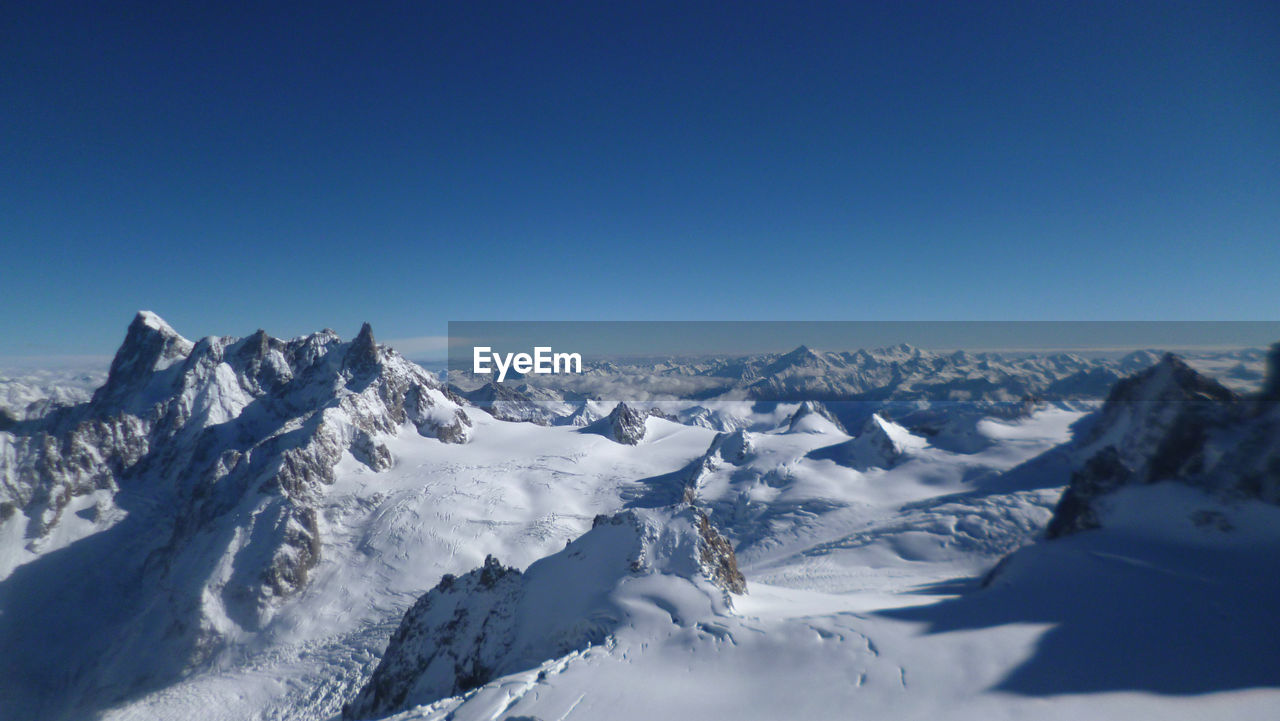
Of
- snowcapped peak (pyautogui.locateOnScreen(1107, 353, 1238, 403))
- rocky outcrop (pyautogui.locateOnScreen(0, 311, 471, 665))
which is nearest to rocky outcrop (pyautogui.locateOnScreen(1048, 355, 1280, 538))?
snowcapped peak (pyautogui.locateOnScreen(1107, 353, 1238, 403))

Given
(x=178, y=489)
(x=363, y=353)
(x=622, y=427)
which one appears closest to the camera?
(x=178, y=489)

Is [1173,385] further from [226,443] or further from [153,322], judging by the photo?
[153,322]

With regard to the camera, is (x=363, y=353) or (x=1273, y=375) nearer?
(x=1273, y=375)

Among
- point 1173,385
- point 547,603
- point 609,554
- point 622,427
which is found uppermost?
point 1173,385

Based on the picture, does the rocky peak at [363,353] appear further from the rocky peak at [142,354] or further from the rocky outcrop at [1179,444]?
the rocky outcrop at [1179,444]

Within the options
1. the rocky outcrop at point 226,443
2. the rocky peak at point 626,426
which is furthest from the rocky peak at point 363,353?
the rocky peak at point 626,426

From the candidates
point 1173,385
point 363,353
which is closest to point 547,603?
point 1173,385

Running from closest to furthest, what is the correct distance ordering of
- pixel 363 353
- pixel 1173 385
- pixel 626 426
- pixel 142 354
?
pixel 1173 385
pixel 363 353
pixel 142 354
pixel 626 426

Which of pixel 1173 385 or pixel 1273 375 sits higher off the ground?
pixel 1273 375
